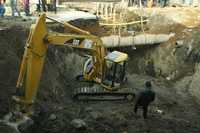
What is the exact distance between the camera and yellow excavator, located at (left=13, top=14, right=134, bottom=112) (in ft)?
52.5

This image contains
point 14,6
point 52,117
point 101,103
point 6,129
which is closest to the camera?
point 6,129

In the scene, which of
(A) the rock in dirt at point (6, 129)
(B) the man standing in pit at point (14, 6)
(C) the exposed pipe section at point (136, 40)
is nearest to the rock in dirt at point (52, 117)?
(A) the rock in dirt at point (6, 129)

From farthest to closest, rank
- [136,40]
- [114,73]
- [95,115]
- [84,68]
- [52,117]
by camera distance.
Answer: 1. [136,40]
2. [84,68]
3. [114,73]
4. [95,115]
5. [52,117]

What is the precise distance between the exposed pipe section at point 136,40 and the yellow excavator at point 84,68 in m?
2.87

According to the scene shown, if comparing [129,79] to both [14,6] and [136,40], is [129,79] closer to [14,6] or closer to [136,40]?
[136,40]

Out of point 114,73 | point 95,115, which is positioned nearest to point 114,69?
point 114,73

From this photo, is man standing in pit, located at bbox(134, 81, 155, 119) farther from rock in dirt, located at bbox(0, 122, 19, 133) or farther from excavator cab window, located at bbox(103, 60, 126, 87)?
rock in dirt, located at bbox(0, 122, 19, 133)

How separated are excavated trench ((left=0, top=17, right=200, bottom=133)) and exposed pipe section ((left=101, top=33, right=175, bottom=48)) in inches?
50.1

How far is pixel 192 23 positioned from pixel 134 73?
17.5 feet

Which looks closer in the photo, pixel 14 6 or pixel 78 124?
pixel 78 124

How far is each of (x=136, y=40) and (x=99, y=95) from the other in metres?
8.53

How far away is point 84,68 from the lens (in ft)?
75.2

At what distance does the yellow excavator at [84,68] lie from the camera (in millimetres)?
16016

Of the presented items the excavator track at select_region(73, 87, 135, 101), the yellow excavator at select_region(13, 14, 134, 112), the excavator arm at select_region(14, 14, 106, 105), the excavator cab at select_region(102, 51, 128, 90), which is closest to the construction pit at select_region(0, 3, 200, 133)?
the excavator track at select_region(73, 87, 135, 101)
